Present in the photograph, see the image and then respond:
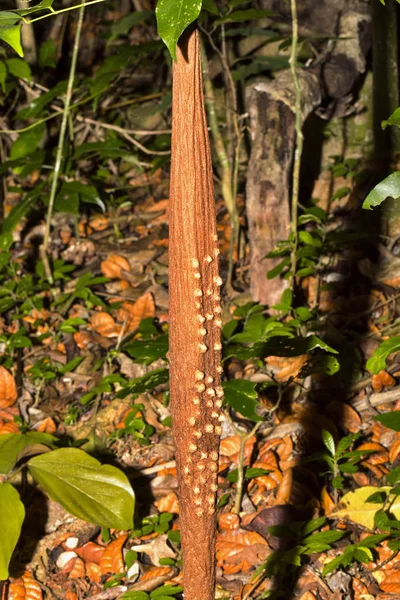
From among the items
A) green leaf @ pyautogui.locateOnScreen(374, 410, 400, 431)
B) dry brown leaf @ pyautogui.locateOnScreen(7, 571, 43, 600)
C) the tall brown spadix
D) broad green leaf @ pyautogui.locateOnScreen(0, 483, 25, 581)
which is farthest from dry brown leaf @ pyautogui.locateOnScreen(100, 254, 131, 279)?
the tall brown spadix

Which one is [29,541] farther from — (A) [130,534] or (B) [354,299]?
(B) [354,299]

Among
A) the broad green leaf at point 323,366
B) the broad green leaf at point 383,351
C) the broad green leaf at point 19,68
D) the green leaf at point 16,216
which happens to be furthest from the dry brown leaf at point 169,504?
the broad green leaf at point 19,68

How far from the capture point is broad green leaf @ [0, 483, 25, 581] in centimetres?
209

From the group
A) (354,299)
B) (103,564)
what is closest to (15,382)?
(103,564)

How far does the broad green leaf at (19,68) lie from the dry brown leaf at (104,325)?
126 centimetres

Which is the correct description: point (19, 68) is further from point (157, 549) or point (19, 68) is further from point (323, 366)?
point (157, 549)

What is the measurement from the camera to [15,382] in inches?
141

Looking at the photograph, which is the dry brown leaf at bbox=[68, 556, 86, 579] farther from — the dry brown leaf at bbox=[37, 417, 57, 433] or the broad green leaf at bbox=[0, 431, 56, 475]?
the dry brown leaf at bbox=[37, 417, 57, 433]

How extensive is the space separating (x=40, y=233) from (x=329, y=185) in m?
1.93

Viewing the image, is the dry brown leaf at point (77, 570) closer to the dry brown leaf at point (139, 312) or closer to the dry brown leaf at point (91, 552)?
the dry brown leaf at point (91, 552)

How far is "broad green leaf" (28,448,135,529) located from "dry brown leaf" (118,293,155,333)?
1552 millimetres

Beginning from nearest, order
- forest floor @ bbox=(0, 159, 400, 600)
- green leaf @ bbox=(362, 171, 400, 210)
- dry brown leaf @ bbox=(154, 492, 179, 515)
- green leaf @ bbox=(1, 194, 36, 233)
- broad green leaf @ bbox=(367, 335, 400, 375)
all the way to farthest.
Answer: green leaf @ bbox=(362, 171, 400, 210) → broad green leaf @ bbox=(367, 335, 400, 375) → forest floor @ bbox=(0, 159, 400, 600) → dry brown leaf @ bbox=(154, 492, 179, 515) → green leaf @ bbox=(1, 194, 36, 233)

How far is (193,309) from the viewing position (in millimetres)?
1459

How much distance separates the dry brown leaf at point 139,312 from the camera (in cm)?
394
